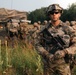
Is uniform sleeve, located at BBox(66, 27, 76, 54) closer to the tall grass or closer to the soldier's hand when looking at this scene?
the soldier's hand

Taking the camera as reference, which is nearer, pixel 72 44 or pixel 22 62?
pixel 72 44

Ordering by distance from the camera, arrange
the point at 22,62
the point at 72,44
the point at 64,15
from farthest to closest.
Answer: the point at 64,15, the point at 22,62, the point at 72,44

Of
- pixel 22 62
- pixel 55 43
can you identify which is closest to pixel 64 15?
pixel 22 62

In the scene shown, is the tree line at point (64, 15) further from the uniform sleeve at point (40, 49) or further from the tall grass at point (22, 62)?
the uniform sleeve at point (40, 49)

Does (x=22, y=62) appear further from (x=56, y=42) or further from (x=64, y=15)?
(x=64, y=15)

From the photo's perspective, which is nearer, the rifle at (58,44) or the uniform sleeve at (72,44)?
the uniform sleeve at (72,44)

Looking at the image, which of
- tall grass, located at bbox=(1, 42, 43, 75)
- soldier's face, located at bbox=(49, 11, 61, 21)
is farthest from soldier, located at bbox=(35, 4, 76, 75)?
tall grass, located at bbox=(1, 42, 43, 75)

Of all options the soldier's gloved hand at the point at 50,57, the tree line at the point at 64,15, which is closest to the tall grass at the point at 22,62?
the soldier's gloved hand at the point at 50,57

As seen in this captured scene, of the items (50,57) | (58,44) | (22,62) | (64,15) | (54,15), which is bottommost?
(64,15)

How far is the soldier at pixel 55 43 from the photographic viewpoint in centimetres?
461

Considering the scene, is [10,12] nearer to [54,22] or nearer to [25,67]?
[25,67]

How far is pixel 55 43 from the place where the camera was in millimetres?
4738

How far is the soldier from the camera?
4.61 metres

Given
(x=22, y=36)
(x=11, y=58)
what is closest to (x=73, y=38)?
(x=11, y=58)
